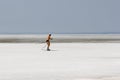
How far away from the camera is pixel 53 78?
1847 cm

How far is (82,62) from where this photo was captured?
25625 millimetres

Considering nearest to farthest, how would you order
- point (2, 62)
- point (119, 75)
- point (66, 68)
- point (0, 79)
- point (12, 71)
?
point (0, 79) → point (119, 75) → point (12, 71) → point (66, 68) → point (2, 62)

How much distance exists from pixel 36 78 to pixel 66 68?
420cm

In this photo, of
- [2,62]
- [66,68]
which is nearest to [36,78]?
[66,68]

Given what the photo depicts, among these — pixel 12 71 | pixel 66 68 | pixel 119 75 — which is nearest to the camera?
pixel 119 75

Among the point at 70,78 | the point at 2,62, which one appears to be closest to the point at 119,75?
the point at 70,78

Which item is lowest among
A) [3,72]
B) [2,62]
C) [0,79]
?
[0,79]

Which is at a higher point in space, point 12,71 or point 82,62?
point 82,62

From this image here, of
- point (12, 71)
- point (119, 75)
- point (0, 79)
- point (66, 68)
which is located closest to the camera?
point (0, 79)

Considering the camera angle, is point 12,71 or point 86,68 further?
point 86,68

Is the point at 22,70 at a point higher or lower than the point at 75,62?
lower

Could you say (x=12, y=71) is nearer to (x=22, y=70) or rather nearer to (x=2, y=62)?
(x=22, y=70)

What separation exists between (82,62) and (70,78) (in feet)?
23.5

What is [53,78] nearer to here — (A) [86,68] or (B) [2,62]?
(A) [86,68]
